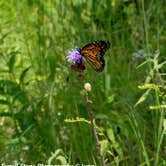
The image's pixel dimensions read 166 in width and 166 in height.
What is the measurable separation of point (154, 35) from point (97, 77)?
0.57 metres

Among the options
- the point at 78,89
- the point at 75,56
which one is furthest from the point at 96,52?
the point at 78,89

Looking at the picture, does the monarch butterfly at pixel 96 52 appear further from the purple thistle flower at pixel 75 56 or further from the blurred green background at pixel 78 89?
the blurred green background at pixel 78 89

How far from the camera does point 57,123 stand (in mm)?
2273

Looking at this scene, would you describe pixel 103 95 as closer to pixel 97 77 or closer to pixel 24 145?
pixel 97 77

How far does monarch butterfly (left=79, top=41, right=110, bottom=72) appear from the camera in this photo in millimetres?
1488

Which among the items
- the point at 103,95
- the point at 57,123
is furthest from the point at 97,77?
the point at 57,123

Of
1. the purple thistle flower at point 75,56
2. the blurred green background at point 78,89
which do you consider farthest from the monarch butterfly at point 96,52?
the blurred green background at point 78,89

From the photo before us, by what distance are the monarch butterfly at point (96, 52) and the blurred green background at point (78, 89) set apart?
0.33 m

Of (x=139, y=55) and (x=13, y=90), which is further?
(x=139, y=55)

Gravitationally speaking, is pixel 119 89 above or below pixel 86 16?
below

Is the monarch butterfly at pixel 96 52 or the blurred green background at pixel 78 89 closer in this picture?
the monarch butterfly at pixel 96 52

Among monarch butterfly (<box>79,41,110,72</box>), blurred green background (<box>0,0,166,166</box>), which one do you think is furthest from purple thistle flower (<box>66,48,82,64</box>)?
blurred green background (<box>0,0,166,166</box>)

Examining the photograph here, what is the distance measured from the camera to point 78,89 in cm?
230

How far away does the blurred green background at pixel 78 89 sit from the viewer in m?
2.05
